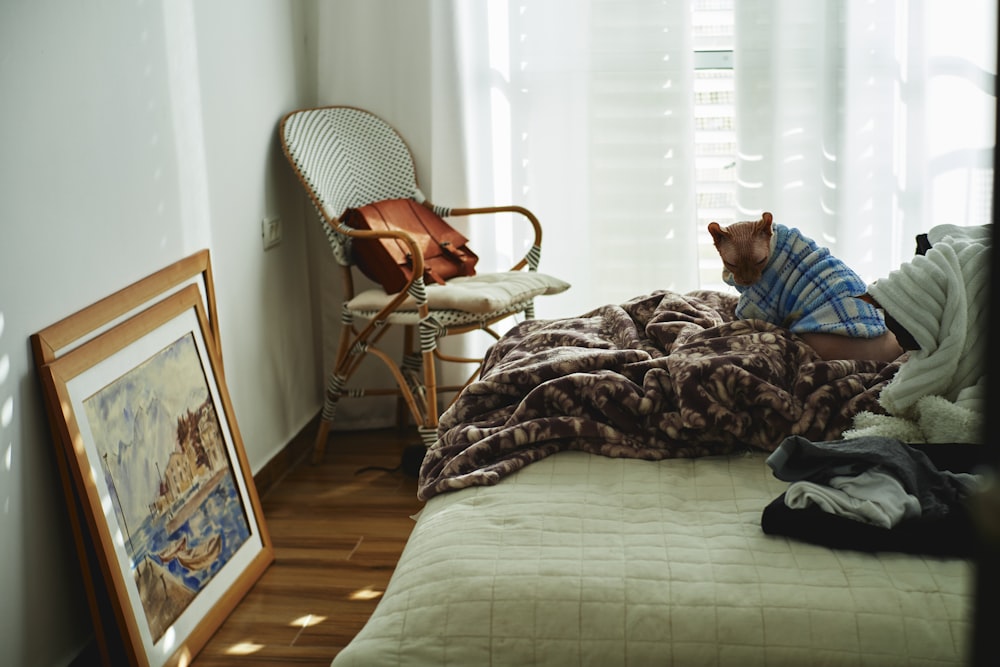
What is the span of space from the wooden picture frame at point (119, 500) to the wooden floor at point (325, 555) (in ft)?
0.28

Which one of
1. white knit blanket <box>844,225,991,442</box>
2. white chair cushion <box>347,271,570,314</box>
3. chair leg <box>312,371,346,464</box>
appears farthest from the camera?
chair leg <box>312,371,346,464</box>

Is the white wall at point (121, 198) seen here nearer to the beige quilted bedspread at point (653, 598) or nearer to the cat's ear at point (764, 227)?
the beige quilted bedspread at point (653, 598)

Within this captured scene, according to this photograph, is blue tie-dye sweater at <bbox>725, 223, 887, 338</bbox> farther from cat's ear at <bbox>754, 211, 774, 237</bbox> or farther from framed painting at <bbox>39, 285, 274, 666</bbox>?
framed painting at <bbox>39, 285, 274, 666</bbox>

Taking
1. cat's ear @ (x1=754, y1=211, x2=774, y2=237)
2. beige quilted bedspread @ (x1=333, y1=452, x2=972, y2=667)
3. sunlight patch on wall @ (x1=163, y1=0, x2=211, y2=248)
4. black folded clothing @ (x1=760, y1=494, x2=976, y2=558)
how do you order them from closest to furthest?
beige quilted bedspread @ (x1=333, y1=452, x2=972, y2=667) < black folded clothing @ (x1=760, y1=494, x2=976, y2=558) < cat's ear @ (x1=754, y1=211, x2=774, y2=237) < sunlight patch on wall @ (x1=163, y1=0, x2=211, y2=248)

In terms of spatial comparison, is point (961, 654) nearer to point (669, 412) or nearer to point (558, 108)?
point (669, 412)

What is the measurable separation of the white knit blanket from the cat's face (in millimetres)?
367

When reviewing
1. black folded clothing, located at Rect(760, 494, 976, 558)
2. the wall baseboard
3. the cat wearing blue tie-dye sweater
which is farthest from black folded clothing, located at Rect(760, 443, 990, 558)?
the wall baseboard

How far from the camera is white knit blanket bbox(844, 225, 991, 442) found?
1699 mm

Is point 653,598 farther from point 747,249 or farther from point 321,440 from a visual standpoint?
point 321,440

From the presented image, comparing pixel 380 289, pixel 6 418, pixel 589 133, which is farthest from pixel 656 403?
pixel 589 133

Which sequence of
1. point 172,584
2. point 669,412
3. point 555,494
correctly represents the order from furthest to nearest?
point 172,584, point 669,412, point 555,494

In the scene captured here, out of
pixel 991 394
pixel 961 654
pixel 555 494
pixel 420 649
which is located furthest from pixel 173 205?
pixel 991 394

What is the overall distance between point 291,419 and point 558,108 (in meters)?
1.40

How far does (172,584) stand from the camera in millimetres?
2113
